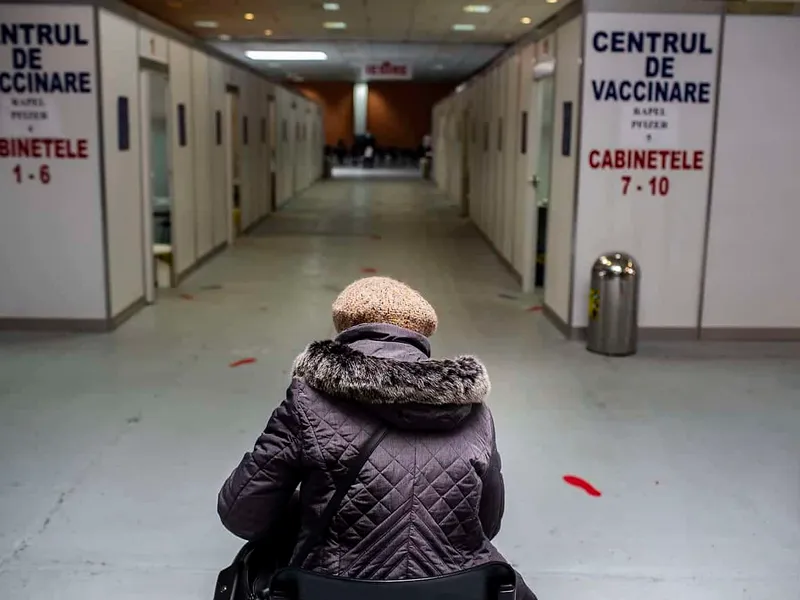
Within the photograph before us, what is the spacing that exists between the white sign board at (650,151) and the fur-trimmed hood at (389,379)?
4.94 m

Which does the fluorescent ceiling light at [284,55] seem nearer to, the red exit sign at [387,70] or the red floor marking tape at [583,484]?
the red exit sign at [387,70]

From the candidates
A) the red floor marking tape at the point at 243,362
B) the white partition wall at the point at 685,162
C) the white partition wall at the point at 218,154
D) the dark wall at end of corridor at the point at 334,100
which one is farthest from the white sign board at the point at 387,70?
the red floor marking tape at the point at 243,362

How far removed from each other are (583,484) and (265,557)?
7.37ft

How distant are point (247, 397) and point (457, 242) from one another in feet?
24.9

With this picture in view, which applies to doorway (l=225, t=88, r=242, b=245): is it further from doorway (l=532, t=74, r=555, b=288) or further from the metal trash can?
the metal trash can

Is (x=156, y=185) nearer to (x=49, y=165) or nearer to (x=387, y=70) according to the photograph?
(x=49, y=165)

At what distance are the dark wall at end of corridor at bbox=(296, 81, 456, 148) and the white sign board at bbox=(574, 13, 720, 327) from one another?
2769 cm

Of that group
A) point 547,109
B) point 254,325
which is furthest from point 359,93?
point 254,325

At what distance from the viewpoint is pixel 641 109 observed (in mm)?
6414

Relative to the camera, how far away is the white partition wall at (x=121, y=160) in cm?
659

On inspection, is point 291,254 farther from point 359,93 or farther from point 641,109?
point 359,93

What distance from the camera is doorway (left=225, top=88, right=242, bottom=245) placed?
11.4 m

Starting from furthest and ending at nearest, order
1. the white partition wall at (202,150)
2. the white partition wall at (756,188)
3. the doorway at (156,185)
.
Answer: the white partition wall at (202,150) < the doorway at (156,185) < the white partition wall at (756,188)

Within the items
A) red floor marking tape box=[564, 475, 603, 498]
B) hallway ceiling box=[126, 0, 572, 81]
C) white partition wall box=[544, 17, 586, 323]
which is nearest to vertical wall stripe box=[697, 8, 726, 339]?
white partition wall box=[544, 17, 586, 323]
